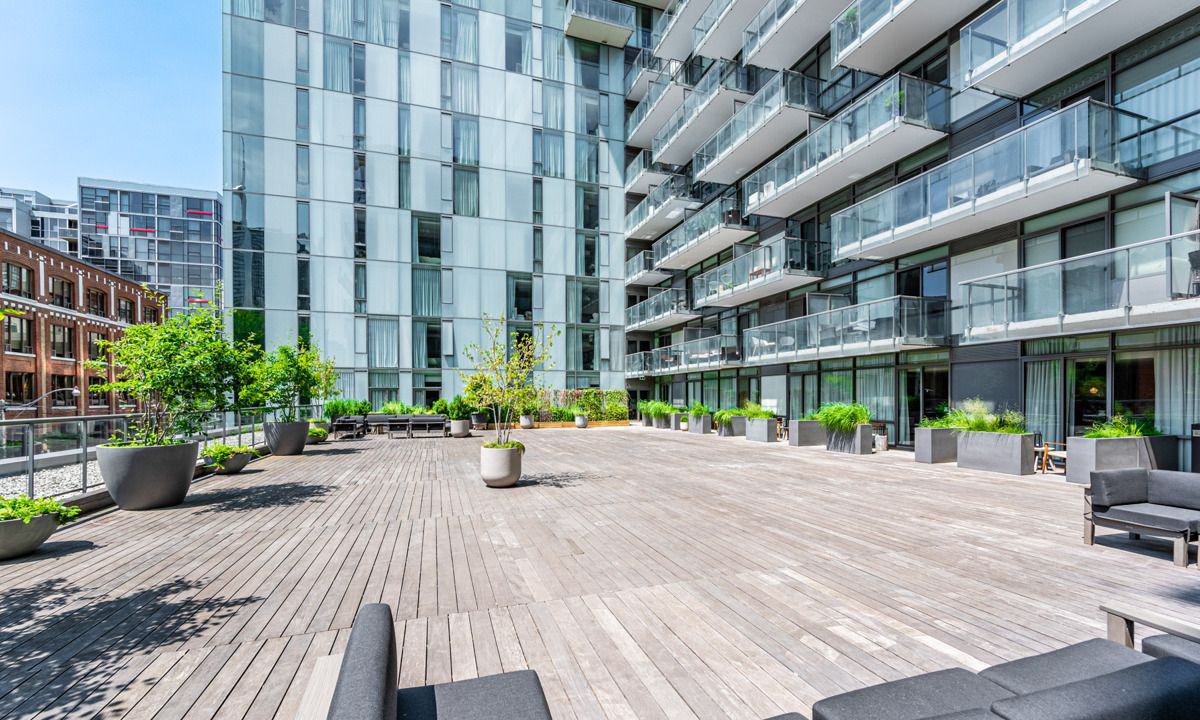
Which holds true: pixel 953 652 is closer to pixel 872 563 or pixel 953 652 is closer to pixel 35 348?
pixel 872 563

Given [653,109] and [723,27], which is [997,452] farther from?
[653,109]

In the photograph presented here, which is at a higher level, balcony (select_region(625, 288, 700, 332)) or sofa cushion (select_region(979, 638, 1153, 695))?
balcony (select_region(625, 288, 700, 332))

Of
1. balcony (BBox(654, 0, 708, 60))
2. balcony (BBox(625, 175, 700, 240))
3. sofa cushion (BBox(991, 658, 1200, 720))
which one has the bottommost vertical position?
sofa cushion (BBox(991, 658, 1200, 720))

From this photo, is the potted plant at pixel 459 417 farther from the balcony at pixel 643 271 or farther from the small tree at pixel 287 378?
the balcony at pixel 643 271

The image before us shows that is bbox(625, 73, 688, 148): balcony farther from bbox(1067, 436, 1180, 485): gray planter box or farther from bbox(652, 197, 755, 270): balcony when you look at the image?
bbox(1067, 436, 1180, 485): gray planter box

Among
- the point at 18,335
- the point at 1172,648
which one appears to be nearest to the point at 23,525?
the point at 1172,648

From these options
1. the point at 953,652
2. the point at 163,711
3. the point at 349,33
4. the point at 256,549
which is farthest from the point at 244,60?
the point at 953,652

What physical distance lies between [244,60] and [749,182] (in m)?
23.5

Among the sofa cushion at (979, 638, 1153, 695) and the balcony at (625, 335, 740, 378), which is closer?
the sofa cushion at (979, 638, 1153, 695)

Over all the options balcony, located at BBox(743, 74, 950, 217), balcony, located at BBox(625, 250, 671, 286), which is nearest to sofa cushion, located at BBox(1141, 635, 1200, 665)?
balcony, located at BBox(743, 74, 950, 217)

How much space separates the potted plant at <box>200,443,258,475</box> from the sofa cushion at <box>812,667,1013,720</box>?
11102 mm

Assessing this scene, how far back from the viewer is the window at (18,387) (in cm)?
2948

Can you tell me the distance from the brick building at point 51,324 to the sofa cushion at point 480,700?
35.5 m

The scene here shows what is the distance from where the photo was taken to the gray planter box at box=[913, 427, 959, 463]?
11641 mm
